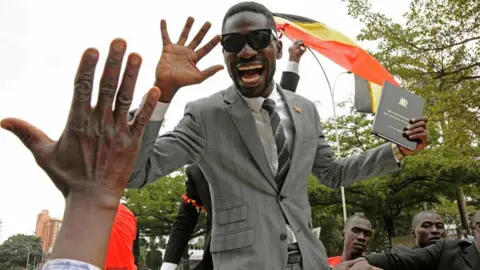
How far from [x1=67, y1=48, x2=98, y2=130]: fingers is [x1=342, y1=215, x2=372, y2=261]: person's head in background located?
5039 millimetres

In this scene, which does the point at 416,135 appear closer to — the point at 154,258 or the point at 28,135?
the point at 28,135

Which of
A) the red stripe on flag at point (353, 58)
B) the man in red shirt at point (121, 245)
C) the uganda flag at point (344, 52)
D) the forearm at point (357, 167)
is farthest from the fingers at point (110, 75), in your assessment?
the red stripe on flag at point (353, 58)

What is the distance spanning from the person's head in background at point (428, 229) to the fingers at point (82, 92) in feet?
19.4

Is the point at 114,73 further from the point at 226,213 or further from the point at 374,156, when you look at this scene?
the point at 374,156

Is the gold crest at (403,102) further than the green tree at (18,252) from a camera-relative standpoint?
No

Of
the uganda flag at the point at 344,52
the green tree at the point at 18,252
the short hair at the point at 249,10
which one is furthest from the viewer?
the green tree at the point at 18,252

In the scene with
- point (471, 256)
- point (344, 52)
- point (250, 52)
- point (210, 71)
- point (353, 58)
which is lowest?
point (471, 256)

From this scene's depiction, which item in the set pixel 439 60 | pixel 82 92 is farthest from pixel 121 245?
pixel 439 60

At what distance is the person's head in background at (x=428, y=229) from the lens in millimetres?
6293

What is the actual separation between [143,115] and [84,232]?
1.20 ft

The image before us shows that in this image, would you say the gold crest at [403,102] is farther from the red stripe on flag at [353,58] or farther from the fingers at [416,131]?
the red stripe on flag at [353,58]

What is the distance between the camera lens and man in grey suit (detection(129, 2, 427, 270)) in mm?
2332

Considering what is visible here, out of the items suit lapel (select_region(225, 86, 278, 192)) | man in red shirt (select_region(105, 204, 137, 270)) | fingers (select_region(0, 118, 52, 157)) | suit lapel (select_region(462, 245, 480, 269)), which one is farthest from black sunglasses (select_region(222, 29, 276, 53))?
suit lapel (select_region(462, 245, 480, 269))

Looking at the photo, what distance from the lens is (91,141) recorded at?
1.21 metres
